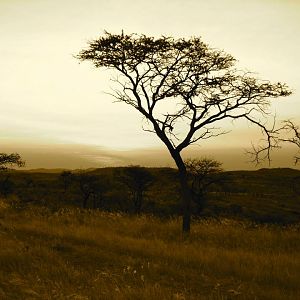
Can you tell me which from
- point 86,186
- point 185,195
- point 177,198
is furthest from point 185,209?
point 177,198

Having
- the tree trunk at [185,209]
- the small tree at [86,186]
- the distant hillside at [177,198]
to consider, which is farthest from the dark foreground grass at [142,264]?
the small tree at [86,186]

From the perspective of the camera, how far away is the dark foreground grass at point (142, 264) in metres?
6.56

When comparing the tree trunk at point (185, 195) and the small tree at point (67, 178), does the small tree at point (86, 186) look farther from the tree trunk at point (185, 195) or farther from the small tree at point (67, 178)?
the tree trunk at point (185, 195)

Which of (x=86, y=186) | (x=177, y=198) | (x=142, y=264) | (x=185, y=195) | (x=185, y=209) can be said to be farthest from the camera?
(x=177, y=198)

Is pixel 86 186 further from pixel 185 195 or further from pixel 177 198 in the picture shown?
pixel 185 195

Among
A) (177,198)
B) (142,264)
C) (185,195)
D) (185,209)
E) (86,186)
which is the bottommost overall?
(177,198)

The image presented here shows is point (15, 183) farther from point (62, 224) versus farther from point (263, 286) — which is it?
point (263, 286)

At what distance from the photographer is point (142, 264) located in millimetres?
8875

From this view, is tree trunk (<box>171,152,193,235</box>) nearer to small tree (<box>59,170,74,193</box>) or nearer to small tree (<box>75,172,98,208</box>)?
small tree (<box>75,172,98,208</box>)

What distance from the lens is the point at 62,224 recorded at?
15523 mm

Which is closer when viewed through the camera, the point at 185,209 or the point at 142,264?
the point at 142,264

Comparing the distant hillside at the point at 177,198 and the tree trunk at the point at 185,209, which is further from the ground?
the tree trunk at the point at 185,209

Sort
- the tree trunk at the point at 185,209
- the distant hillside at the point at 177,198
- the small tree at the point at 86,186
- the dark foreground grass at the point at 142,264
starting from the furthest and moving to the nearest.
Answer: the distant hillside at the point at 177,198 → the small tree at the point at 86,186 → the tree trunk at the point at 185,209 → the dark foreground grass at the point at 142,264

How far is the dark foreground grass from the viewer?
6.56m
